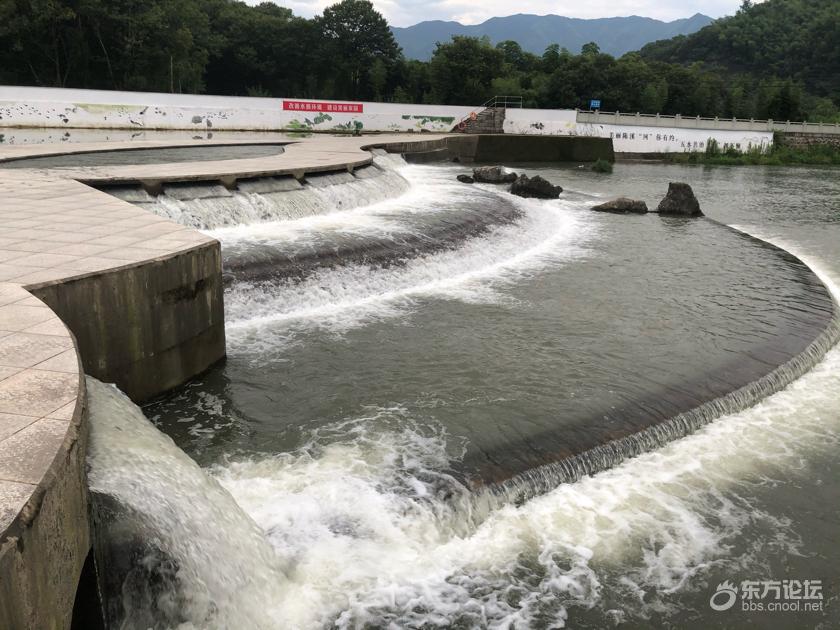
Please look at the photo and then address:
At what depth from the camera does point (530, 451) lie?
19.6 ft

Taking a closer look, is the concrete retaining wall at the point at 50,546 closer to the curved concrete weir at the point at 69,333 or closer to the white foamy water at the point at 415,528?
the curved concrete weir at the point at 69,333

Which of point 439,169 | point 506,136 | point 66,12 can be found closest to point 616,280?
point 439,169

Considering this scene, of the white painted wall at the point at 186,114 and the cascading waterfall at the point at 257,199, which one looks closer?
the cascading waterfall at the point at 257,199

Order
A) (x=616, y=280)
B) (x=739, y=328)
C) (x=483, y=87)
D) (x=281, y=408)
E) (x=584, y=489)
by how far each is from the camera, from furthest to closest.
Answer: (x=483, y=87), (x=616, y=280), (x=739, y=328), (x=281, y=408), (x=584, y=489)

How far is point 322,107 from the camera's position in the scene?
34344mm

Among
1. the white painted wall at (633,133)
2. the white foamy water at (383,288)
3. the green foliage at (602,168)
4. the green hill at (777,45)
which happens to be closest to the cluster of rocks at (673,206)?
the white foamy water at (383,288)

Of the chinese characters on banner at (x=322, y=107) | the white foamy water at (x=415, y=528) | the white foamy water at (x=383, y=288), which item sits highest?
the chinese characters on banner at (x=322, y=107)

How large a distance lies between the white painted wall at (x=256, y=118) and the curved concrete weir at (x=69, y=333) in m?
16.9

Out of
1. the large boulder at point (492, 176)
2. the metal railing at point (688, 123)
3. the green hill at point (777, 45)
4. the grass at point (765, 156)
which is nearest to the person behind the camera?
the large boulder at point (492, 176)

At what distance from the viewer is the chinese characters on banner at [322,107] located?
3319 cm

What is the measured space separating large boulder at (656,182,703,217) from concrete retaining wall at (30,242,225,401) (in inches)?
607

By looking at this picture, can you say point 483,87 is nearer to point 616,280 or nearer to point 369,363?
point 616,280

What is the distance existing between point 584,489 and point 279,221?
808cm

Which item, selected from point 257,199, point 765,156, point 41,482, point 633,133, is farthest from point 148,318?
point 765,156
